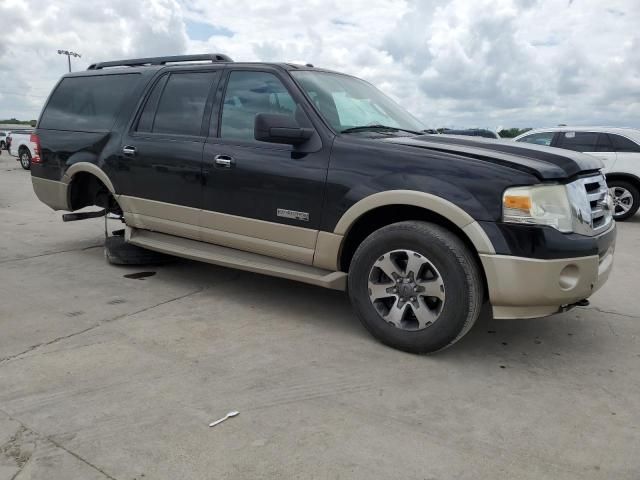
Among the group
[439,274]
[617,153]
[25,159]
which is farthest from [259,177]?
[25,159]

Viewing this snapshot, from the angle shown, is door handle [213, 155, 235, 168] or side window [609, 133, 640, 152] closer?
door handle [213, 155, 235, 168]

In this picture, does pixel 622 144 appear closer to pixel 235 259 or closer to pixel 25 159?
pixel 235 259

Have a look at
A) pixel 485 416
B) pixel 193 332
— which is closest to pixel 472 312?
pixel 485 416

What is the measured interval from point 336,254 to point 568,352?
1.67m

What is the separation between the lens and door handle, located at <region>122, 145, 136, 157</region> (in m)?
4.95

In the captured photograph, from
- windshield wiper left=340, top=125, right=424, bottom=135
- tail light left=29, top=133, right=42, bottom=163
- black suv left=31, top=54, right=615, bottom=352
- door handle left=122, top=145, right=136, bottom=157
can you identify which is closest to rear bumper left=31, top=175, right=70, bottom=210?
tail light left=29, top=133, right=42, bottom=163

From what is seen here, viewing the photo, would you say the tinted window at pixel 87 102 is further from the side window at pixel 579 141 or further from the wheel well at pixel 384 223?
the side window at pixel 579 141

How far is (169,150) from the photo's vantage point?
4.68 meters

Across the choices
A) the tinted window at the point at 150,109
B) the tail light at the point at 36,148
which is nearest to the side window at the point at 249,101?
the tinted window at the point at 150,109

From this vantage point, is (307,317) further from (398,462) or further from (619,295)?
(619,295)

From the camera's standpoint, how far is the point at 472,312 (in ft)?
11.0

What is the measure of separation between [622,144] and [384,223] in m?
7.93

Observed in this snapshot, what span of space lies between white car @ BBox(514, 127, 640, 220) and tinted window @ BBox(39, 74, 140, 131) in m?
7.44

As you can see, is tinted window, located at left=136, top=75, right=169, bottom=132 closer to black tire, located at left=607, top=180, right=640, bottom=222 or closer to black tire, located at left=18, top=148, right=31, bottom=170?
black tire, located at left=607, top=180, right=640, bottom=222
